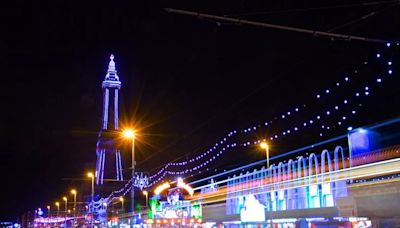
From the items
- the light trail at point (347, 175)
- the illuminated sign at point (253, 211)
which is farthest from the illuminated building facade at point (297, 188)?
the illuminated sign at point (253, 211)

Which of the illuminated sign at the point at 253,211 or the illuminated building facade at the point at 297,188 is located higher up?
the illuminated building facade at the point at 297,188

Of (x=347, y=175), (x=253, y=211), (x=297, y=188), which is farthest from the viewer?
(x=297, y=188)

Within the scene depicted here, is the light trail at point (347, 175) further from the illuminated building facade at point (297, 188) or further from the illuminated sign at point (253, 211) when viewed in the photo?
the illuminated sign at point (253, 211)

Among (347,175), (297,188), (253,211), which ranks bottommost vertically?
(253,211)

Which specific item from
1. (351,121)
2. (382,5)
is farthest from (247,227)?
(351,121)

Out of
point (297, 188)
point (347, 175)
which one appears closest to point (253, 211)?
point (297, 188)

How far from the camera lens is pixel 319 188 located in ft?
82.7

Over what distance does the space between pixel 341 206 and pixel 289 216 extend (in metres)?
4.02

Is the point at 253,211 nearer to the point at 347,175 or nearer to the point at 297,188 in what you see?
the point at 297,188

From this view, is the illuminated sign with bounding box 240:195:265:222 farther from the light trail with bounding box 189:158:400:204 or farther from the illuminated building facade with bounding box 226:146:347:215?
the light trail with bounding box 189:158:400:204

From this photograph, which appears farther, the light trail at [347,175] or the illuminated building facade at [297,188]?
the illuminated building facade at [297,188]

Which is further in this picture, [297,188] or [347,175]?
[297,188]

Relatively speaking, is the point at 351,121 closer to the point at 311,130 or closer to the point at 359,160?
the point at 311,130

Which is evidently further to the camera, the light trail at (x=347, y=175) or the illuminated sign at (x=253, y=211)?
the illuminated sign at (x=253, y=211)
